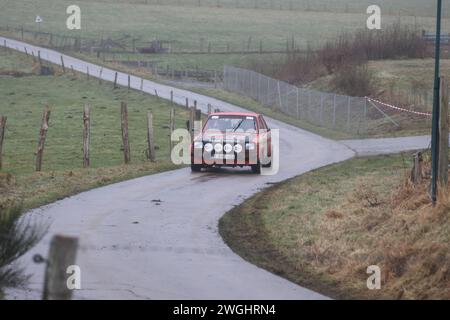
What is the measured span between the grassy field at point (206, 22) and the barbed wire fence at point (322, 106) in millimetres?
20995

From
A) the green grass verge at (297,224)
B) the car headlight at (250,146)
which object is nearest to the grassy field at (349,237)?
the green grass verge at (297,224)

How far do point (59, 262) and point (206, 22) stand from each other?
A: 352 feet

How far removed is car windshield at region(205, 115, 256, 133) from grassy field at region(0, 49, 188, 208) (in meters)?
1.83

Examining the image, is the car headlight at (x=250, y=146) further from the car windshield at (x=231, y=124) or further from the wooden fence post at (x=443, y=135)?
the wooden fence post at (x=443, y=135)

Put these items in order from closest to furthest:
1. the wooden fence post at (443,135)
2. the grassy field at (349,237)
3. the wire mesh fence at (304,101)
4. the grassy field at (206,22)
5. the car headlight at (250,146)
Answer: the grassy field at (349,237) → the wooden fence post at (443,135) → the car headlight at (250,146) → the wire mesh fence at (304,101) → the grassy field at (206,22)

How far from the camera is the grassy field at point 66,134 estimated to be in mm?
24434

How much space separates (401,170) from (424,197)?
896cm

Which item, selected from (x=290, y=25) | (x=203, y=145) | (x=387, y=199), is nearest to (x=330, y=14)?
(x=290, y=25)

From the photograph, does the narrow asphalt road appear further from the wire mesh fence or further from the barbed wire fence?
the wire mesh fence

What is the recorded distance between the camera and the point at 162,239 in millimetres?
16828

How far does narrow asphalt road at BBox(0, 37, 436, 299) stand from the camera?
12.9 m

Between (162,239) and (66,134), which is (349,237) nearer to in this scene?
(162,239)

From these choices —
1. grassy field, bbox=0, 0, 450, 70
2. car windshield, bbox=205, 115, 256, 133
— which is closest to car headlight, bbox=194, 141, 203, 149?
car windshield, bbox=205, 115, 256, 133

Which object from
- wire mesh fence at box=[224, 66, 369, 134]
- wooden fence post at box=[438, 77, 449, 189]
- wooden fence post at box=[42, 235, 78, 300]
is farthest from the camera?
wire mesh fence at box=[224, 66, 369, 134]
